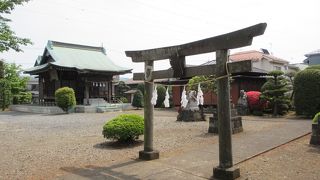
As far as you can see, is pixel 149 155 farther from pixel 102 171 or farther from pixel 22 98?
→ pixel 22 98

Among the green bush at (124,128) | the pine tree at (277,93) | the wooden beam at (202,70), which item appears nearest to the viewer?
the wooden beam at (202,70)

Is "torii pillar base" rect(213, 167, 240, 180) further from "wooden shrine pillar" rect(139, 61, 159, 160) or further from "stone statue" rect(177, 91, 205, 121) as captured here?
"stone statue" rect(177, 91, 205, 121)

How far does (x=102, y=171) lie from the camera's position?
746cm

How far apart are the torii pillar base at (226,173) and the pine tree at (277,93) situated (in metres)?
14.8

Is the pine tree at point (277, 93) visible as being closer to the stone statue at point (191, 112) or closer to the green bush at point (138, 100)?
the stone statue at point (191, 112)

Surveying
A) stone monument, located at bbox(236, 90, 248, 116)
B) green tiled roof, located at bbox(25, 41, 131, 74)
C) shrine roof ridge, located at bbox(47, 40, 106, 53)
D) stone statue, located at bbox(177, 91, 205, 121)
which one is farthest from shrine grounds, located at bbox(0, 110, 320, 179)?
shrine roof ridge, located at bbox(47, 40, 106, 53)

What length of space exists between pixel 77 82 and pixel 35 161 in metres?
23.6

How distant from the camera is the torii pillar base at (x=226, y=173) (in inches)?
253

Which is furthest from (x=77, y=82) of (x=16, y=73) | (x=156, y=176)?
(x=156, y=176)

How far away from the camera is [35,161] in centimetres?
874

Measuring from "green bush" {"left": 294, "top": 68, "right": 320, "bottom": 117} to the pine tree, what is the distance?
1627mm

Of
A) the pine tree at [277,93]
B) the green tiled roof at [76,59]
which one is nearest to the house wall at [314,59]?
the pine tree at [277,93]

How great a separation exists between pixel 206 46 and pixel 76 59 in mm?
27128

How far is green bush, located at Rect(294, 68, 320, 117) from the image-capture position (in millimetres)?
17656
